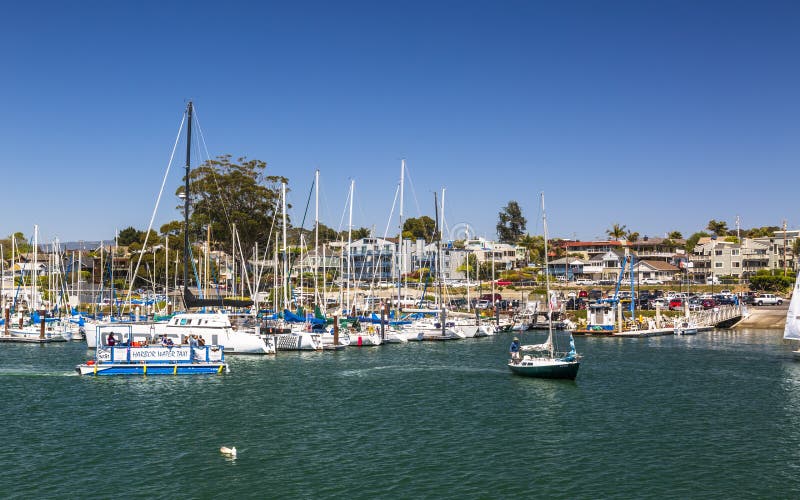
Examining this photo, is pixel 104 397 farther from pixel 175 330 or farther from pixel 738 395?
pixel 738 395

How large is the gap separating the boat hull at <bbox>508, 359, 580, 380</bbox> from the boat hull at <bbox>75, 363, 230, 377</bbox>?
20.9 meters

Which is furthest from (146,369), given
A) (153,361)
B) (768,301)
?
(768,301)

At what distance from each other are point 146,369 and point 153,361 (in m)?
0.68

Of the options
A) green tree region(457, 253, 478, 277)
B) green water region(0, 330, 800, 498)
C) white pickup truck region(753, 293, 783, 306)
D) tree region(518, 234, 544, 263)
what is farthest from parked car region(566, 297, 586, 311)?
tree region(518, 234, 544, 263)

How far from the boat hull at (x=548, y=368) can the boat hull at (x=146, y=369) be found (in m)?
20.9

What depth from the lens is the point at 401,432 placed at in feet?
115

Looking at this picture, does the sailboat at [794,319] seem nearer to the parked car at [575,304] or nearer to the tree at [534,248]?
the parked car at [575,304]

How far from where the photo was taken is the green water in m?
27.0

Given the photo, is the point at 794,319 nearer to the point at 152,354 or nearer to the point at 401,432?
the point at 401,432

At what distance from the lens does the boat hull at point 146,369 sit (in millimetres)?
49000

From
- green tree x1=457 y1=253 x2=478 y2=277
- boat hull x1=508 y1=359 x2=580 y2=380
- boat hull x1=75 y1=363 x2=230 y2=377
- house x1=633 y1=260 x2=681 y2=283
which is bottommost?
boat hull x1=508 y1=359 x2=580 y2=380

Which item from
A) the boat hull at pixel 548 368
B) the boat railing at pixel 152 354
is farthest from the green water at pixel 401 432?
the boat railing at pixel 152 354

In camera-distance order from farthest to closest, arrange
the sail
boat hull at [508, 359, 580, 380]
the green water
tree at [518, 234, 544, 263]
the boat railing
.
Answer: tree at [518, 234, 544, 263]
the sail
the boat railing
boat hull at [508, 359, 580, 380]
the green water

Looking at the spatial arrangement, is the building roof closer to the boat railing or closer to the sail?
the sail
